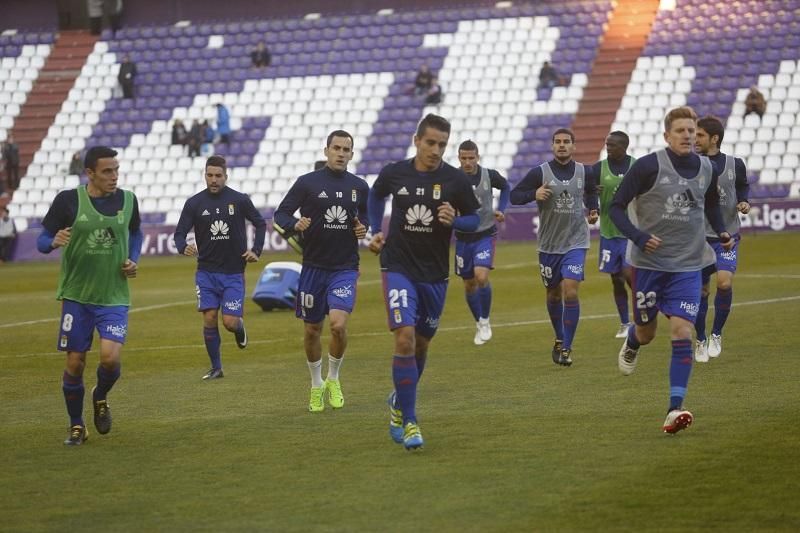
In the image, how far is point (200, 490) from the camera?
8.53 meters

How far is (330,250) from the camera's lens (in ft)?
40.2

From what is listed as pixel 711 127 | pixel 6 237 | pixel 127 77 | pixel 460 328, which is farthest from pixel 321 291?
pixel 127 77

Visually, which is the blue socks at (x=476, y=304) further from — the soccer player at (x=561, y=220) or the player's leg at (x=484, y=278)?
the soccer player at (x=561, y=220)

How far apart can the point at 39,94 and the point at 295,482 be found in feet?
146

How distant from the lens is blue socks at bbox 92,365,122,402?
35.0 ft

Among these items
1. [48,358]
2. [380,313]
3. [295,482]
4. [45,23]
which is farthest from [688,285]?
Answer: [45,23]

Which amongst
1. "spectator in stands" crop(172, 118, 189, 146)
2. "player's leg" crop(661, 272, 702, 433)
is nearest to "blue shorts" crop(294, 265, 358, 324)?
"player's leg" crop(661, 272, 702, 433)

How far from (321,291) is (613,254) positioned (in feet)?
17.5

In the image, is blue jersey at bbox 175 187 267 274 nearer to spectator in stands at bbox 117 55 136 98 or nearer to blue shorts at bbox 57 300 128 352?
blue shorts at bbox 57 300 128 352

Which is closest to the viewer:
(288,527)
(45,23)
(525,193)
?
(288,527)

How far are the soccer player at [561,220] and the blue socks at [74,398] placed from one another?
593 centimetres

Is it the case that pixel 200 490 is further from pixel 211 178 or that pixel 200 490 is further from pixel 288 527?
pixel 211 178

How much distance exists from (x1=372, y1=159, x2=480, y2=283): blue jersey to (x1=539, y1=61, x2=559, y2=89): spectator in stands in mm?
34771

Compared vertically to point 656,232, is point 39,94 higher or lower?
lower
